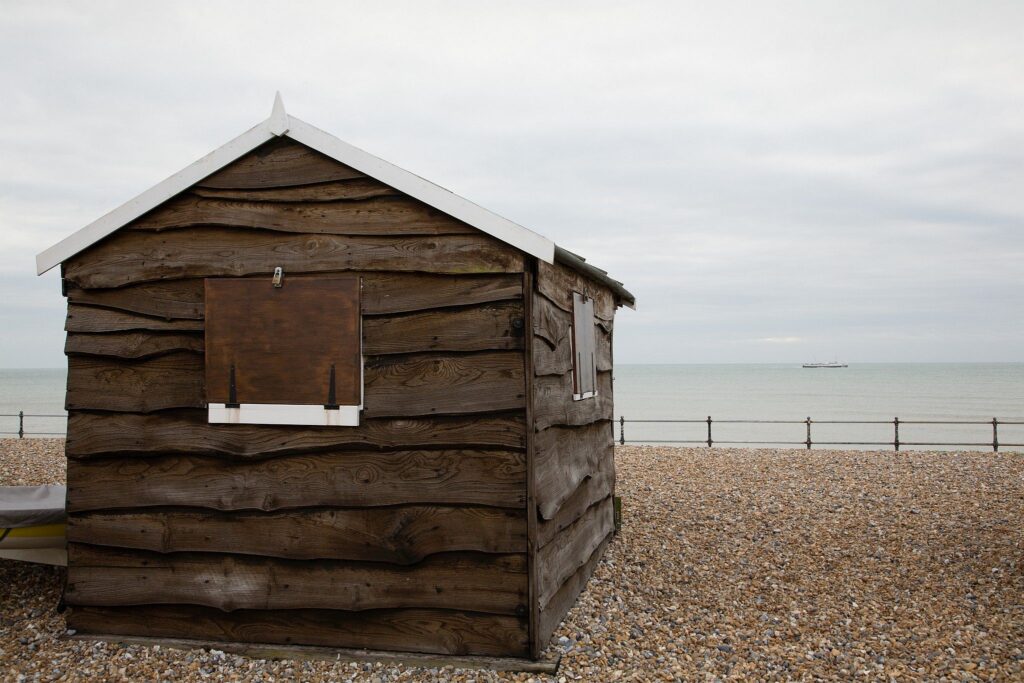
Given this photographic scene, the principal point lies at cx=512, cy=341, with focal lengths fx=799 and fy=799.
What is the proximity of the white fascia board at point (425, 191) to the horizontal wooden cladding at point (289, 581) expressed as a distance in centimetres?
202

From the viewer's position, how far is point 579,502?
6633 millimetres

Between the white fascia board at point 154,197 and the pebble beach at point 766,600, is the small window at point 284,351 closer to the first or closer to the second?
the white fascia board at point 154,197

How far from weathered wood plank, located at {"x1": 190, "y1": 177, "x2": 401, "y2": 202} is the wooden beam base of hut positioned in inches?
120

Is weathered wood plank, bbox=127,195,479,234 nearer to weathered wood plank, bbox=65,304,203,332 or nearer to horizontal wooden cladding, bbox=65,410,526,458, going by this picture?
weathered wood plank, bbox=65,304,203,332

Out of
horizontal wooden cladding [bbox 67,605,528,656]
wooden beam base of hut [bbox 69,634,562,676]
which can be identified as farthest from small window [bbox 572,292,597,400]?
wooden beam base of hut [bbox 69,634,562,676]

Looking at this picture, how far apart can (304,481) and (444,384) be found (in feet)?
3.88

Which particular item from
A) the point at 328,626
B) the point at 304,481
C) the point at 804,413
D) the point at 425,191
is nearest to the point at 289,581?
the point at 328,626

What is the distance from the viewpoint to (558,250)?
5.41 meters

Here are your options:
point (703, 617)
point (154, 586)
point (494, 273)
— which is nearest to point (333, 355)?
point (494, 273)

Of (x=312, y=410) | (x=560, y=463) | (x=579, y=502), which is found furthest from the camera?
(x=579, y=502)

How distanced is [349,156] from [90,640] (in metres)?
3.91

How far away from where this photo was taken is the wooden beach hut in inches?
204

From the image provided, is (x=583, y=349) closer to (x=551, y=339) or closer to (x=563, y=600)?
(x=551, y=339)

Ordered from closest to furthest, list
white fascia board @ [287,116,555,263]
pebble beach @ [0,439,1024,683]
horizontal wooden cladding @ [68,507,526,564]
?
white fascia board @ [287,116,555,263] → horizontal wooden cladding @ [68,507,526,564] → pebble beach @ [0,439,1024,683]
